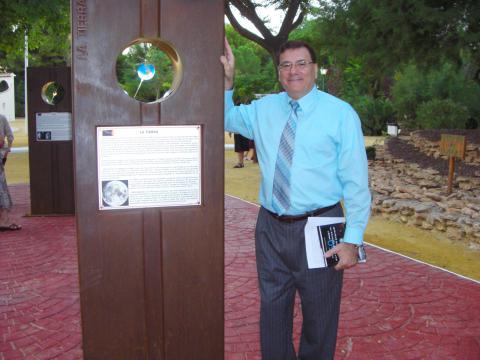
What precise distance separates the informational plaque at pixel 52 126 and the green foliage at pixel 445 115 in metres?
10.4

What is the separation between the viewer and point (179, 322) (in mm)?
2619

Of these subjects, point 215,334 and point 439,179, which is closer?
point 215,334

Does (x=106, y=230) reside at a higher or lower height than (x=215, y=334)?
higher

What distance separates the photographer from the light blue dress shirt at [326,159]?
2.71 meters

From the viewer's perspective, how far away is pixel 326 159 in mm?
2756

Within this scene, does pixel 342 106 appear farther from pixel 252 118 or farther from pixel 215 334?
pixel 215 334

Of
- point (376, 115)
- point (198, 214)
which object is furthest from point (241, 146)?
point (376, 115)

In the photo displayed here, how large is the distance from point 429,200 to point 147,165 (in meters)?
6.59

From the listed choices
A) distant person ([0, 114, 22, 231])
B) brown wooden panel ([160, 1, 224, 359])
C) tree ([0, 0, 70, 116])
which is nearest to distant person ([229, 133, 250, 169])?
tree ([0, 0, 70, 116])

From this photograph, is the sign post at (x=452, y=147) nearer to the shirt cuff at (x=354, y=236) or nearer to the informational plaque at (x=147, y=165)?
the shirt cuff at (x=354, y=236)

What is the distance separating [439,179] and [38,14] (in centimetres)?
780

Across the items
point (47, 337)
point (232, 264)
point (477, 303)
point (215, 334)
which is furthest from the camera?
point (232, 264)

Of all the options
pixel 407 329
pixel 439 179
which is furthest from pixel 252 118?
pixel 439 179

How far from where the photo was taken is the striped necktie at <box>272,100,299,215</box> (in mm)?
2775
